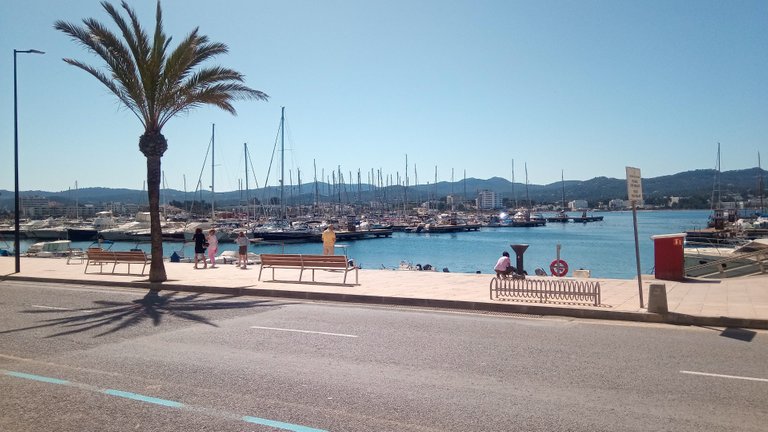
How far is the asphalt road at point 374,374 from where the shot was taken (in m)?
5.71

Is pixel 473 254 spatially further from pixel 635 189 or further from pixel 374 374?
pixel 374 374

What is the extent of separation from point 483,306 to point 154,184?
445 inches

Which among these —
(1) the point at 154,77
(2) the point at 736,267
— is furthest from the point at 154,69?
(2) the point at 736,267

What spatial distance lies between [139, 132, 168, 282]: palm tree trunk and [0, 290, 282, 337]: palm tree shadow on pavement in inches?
95.5

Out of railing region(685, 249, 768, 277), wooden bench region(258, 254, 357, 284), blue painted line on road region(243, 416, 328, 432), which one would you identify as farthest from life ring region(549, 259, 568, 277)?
blue painted line on road region(243, 416, 328, 432)

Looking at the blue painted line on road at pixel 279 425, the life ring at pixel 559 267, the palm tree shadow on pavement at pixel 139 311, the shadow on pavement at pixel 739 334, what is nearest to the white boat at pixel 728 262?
the life ring at pixel 559 267

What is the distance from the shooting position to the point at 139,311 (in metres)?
13.0

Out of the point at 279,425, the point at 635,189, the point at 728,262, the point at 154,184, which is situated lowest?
the point at 728,262

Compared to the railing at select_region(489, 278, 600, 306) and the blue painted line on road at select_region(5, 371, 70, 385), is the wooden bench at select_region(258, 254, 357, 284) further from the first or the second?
the blue painted line on road at select_region(5, 371, 70, 385)

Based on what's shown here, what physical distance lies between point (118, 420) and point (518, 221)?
471 feet

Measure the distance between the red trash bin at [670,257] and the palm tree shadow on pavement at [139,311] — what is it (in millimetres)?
11125

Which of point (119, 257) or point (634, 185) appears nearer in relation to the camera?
point (634, 185)

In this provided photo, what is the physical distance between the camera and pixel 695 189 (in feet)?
642

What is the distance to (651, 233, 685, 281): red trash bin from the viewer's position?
55.5ft
